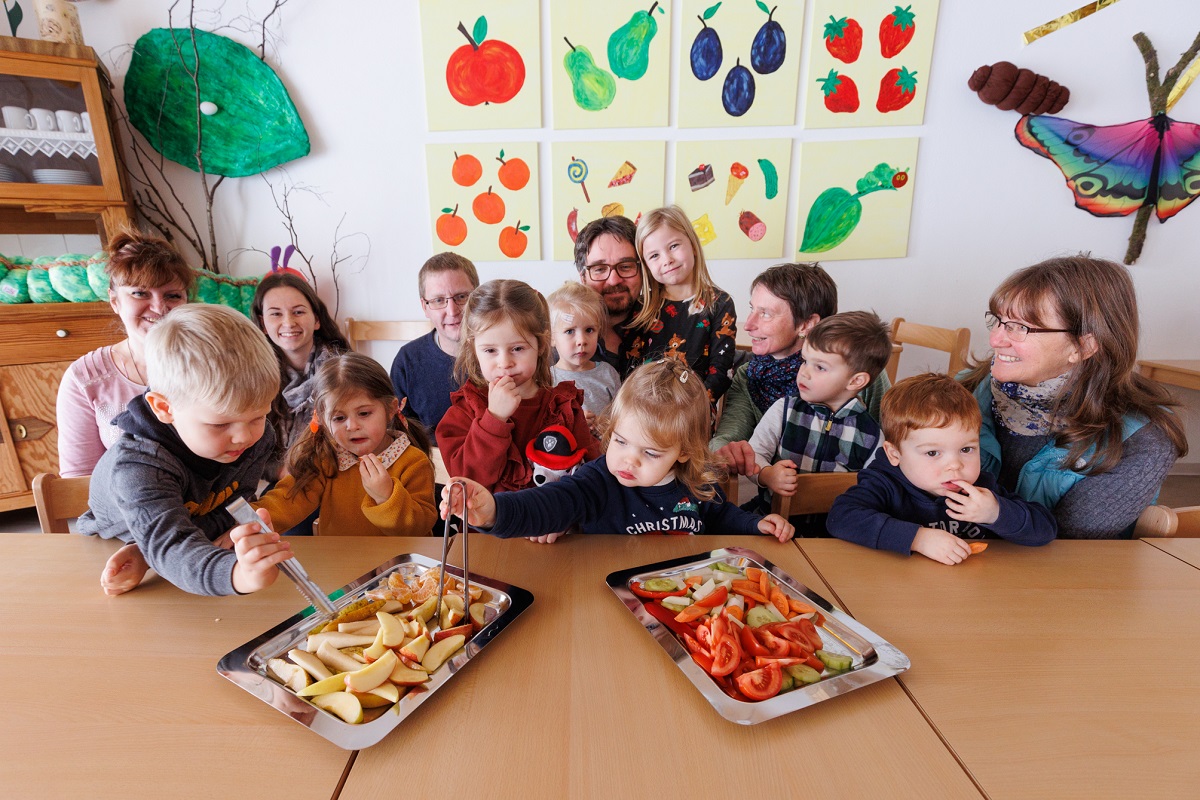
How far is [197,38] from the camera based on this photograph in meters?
2.55

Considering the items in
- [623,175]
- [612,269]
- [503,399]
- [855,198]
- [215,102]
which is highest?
[215,102]

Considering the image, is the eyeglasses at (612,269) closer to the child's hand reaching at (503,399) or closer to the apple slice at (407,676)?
the child's hand reaching at (503,399)

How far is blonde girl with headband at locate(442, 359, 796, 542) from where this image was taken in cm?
105

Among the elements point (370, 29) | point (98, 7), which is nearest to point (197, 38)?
point (98, 7)

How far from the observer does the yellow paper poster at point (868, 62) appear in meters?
2.52

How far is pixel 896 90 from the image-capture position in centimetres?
261

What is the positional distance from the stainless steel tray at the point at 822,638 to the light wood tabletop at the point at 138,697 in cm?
41

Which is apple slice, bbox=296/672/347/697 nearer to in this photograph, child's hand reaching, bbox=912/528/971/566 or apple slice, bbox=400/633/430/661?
apple slice, bbox=400/633/430/661

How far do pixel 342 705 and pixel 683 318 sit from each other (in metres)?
1.53

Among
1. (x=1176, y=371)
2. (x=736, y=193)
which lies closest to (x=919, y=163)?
(x=736, y=193)

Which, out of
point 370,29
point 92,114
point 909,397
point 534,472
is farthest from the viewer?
point 370,29

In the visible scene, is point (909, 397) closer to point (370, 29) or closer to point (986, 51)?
point (986, 51)

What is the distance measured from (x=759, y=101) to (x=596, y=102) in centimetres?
79

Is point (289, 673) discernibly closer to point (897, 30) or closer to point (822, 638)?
point (822, 638)
